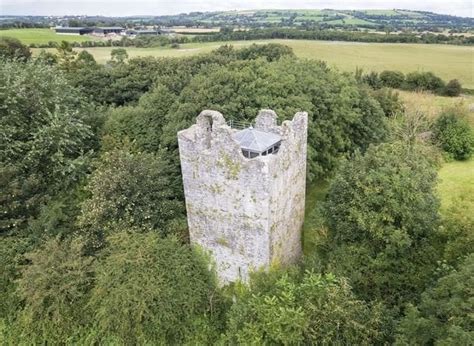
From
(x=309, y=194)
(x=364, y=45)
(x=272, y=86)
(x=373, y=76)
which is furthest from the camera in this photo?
(x=364, y=45)

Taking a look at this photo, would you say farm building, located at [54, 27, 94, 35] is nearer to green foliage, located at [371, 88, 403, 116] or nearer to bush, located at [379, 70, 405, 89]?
bush, located at [379, 70, 405, 89]

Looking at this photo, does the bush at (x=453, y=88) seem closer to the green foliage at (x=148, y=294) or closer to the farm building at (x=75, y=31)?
the green foliage at (x=148, y=294)

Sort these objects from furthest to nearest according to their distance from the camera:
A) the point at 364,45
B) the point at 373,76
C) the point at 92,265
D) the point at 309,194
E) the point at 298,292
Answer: the point at 364,45
the point at 373,76
the point at 309,194
the point at 92,265
the point at 298,292

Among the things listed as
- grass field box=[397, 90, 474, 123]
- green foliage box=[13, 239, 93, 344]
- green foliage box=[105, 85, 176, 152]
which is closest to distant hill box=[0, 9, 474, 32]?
grass field box=[397, 90, 474, 123]

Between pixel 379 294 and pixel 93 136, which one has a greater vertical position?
pixel 93 136

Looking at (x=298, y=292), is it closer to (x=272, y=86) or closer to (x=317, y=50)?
(x=272, y=86)

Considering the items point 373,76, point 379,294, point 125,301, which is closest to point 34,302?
point 125,301

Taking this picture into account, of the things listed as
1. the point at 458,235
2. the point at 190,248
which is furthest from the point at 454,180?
the point at 190,248
